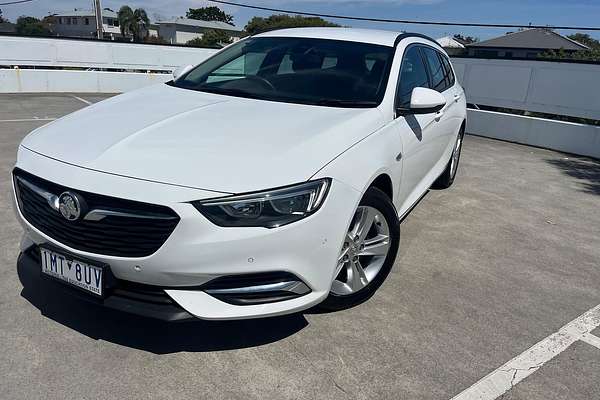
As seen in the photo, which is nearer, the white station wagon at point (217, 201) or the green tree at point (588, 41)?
the white station wagon at point (217, 201)

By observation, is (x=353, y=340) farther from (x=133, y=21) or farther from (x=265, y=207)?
(x=133, y=21)

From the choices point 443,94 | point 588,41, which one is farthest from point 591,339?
point 588,41

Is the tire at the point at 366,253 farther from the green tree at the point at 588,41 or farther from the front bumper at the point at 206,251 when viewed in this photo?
the green tree at the point at 588,41

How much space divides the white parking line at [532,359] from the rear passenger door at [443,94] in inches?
73.0

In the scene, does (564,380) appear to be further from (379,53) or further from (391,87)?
(379,53)

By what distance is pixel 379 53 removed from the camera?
3668 millimetres

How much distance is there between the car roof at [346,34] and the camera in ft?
12.7

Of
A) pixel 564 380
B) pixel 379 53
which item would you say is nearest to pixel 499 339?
pixel 564 380

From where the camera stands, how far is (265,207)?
2191 millimetres

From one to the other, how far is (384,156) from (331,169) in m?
0.65

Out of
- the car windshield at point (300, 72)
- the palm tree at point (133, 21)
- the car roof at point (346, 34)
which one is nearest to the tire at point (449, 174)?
the car roof at point (346, 34)

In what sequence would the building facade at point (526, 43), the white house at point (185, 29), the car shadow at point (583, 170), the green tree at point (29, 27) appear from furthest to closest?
1. the white house at point (185, 29)
2. the green tree at point (29, 27)
3. the building facade at point (526, 43)
4. the car shadow at point (583, 170)

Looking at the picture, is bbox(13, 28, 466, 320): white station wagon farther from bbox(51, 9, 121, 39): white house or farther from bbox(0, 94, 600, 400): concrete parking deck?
bbox(51, 9, 121, 39): white house

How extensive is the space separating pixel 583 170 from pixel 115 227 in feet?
24.5
